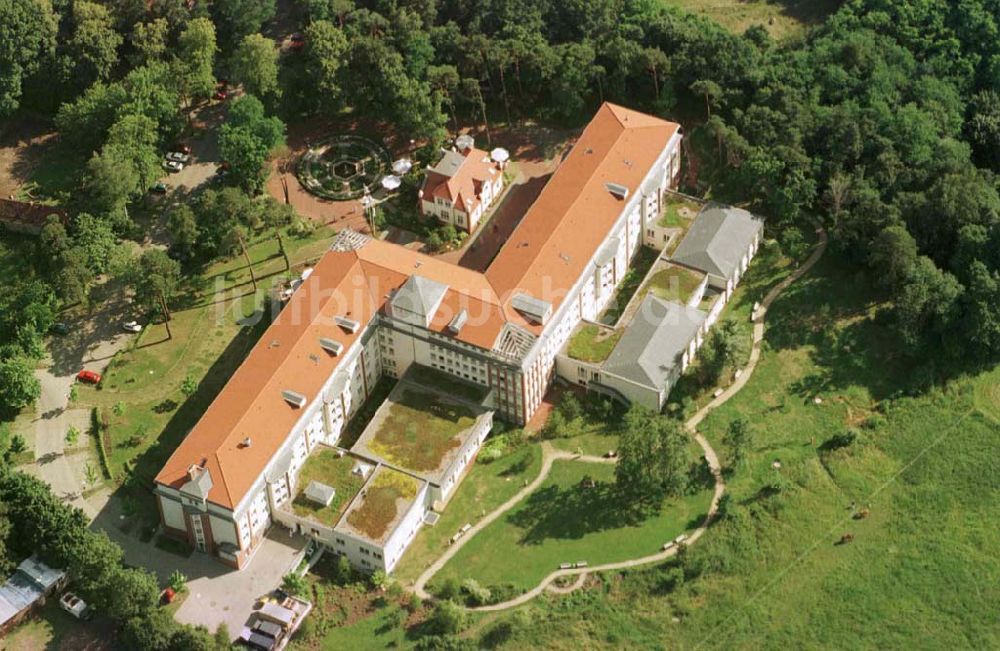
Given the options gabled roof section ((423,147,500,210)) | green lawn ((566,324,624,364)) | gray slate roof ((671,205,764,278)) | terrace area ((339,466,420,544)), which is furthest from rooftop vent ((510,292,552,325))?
gabled roof section ((423,147,500,210))

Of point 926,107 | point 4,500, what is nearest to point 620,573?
point 4,500

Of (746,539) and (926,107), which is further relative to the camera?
(926,107)

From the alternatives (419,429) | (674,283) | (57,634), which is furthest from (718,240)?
(57,634)

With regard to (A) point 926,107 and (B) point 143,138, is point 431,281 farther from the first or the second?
(A) point 926,107

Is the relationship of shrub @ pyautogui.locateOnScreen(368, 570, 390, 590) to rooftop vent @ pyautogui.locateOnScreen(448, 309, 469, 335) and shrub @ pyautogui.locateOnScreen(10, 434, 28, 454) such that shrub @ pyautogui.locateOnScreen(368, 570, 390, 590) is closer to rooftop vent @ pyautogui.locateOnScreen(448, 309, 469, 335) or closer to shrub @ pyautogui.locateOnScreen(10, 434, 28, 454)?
rooftop vent @ pyautogui.locateOnScreen(448, 309, 469, 335)

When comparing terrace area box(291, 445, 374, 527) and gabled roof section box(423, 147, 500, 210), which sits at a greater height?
gabled roof section box(423, 147, 500, 210)

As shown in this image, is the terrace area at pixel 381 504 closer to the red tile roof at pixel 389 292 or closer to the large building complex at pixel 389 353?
the large building complex at pixel 389 353
